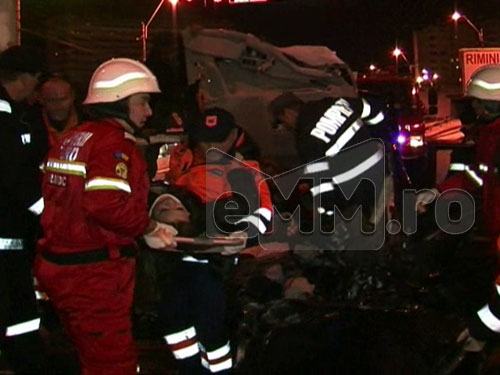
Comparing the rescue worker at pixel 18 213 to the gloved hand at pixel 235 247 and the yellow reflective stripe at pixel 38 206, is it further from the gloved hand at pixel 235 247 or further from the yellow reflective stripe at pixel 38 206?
the gloved hand at pixel 235 247

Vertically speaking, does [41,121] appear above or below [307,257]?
above

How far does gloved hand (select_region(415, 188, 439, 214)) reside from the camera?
6.12m

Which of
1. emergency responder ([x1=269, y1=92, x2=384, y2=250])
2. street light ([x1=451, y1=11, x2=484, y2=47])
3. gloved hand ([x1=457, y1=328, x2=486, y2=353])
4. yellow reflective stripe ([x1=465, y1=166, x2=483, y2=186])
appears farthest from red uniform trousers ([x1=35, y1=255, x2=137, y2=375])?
street light ([x1=451, y1=11, x2=484, y2=47])

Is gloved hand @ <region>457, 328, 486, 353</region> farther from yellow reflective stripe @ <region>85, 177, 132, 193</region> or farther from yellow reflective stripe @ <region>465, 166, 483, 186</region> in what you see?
yellow reflective stripe @ <region>85, 177, 132, 193</region>

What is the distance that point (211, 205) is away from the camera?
195 inches

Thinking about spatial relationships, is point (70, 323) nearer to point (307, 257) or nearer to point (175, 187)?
point (175, 187)

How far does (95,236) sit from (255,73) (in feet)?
20.3

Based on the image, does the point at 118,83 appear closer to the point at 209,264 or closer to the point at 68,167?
the point at 68,167

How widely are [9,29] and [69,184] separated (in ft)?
9.08

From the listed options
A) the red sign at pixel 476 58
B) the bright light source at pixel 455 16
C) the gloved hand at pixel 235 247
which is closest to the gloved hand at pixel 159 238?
the gloved hand at pixel 235 247

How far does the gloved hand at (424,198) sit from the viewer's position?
612 cm

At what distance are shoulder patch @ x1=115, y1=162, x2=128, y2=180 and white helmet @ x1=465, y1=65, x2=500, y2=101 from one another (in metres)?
2.44

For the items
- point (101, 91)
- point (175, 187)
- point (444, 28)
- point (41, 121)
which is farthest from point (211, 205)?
point (444, 28)

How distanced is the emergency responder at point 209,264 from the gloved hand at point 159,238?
495 millimetres
